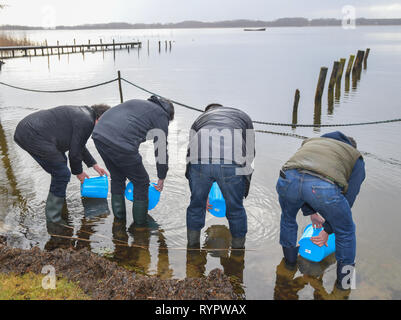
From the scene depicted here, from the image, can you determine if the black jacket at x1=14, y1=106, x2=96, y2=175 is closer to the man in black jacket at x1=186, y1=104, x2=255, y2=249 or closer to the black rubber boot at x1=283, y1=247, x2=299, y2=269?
the man in black jacket at x1=186, y1=104, x2=255, y2=249

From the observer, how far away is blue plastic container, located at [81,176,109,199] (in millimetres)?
5145

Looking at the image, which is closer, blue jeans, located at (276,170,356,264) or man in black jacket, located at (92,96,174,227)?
blue jeans, located at (276,170,356,264)

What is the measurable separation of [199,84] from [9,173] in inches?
737

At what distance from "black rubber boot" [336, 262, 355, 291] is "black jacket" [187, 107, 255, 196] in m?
1.19

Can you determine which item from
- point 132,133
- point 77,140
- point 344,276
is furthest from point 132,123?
point 344,276

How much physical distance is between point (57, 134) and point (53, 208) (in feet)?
3.23

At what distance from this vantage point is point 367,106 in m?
15.4

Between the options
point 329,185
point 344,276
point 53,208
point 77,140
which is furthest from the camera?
point 53,208

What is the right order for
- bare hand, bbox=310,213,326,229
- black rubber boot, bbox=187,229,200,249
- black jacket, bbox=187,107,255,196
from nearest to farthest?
black jacket, bbox=187,107,255,196
bare hand, bbox=310,213,326,229
black rubber boot, bbox=187,229,200,249

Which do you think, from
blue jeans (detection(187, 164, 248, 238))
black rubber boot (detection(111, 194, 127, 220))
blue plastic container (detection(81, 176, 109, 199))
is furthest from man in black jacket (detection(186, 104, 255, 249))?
blue plastic container (detection(81, 176, 109, 199))

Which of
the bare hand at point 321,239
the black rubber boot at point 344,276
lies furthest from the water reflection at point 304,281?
the bare hand at point 321,239

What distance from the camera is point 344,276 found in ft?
10.8

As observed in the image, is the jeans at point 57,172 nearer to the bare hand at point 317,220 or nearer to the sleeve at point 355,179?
the bare hand at point 317,220

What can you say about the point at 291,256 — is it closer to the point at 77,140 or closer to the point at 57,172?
the point at 77,140
